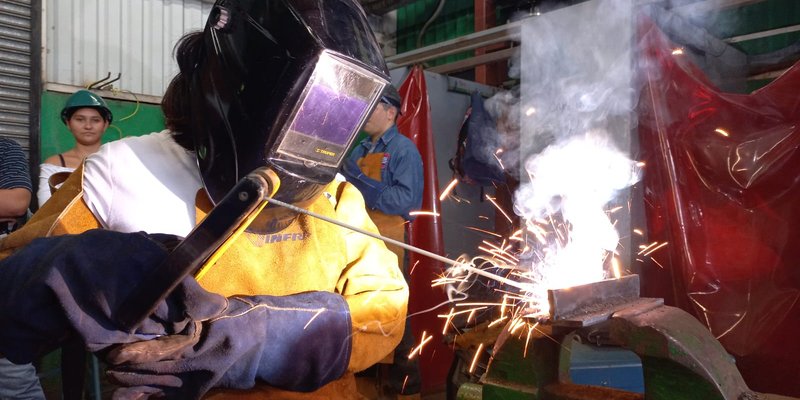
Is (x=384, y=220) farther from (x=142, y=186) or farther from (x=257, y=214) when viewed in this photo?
(x=257, y=214)

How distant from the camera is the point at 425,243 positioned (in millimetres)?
4598

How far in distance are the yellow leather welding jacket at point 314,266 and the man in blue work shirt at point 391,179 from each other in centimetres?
222

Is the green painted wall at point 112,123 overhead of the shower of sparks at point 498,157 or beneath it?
overhead

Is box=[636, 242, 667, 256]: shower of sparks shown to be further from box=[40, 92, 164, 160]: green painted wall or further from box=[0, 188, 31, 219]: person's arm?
box=[40, 92, 164, 160]: green painted wall

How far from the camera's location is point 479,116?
5.43 metres

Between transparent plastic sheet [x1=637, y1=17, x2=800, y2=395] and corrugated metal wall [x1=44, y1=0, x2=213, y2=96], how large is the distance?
4175 mm

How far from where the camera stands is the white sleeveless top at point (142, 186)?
139 cm

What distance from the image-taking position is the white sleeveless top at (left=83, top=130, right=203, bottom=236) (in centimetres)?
139

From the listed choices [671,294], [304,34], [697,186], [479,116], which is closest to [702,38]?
[697,186]

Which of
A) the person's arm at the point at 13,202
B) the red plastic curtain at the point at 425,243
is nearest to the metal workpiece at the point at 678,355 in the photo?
the person's arm at the point at 13,202

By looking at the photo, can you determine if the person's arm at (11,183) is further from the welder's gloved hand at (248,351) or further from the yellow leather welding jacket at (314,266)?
the welder's gloved hand at (248,351)

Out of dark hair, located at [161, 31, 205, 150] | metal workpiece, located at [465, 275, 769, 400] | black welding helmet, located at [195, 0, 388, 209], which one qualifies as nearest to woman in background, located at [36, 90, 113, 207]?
dark hair, located at [161, 31, 205, 150]

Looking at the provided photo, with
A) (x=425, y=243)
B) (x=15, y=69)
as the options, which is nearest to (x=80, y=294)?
(x=425, y=243)

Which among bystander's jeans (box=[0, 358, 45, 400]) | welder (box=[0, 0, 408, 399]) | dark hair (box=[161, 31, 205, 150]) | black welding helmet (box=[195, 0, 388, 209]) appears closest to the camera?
welder (box=[0, 0, 408, 399])
